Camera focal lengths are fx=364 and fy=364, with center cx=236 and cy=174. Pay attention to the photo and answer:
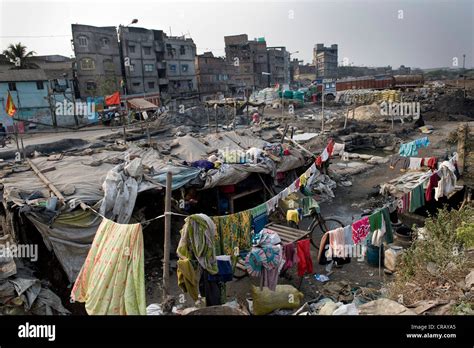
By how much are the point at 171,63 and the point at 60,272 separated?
45.4 m

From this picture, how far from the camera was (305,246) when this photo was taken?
27.7 feet

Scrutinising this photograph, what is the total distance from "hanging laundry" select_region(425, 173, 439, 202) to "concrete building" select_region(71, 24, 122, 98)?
3682 centimetres

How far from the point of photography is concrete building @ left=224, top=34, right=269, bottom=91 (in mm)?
60281

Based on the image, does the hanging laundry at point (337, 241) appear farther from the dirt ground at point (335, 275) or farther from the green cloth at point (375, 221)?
the dirt ground at point (335, 275)

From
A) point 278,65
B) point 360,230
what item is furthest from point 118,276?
point 278,65

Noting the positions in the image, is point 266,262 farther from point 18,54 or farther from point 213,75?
point 213,75

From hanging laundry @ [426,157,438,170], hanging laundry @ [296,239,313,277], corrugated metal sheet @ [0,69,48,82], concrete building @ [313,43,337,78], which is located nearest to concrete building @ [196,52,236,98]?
corrugated metal sheet @ [0,69,48,82]

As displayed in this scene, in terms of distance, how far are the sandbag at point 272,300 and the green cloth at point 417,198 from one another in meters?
6.15

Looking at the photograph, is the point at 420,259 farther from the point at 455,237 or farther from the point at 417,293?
the point at 417,293

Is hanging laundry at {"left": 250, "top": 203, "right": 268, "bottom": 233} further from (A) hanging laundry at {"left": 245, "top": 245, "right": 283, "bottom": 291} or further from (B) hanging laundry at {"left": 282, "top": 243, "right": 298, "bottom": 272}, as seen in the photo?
(A) hanging laundry at {"left": 245, "top": 245, "right": 283, "bottom": 291}

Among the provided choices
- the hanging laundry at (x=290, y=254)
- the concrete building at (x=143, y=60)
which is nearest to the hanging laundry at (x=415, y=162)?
the hanging laundry at (x=290, y=254)

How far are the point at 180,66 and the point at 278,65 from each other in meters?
27.1

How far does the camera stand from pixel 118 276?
5785mm
